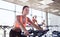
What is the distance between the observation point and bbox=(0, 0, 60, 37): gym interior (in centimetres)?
247

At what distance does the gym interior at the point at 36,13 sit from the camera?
247cm

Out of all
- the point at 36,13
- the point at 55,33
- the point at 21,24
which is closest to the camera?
the point at 21,24

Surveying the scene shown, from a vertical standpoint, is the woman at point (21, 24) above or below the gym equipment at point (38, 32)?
above

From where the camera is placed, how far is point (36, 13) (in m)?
2.94

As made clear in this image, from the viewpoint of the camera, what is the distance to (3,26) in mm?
2441

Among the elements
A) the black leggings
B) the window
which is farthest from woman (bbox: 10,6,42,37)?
the window

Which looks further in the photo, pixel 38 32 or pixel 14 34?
pixel 38 32

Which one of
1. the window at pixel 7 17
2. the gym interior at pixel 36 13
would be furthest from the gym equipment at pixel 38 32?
the window at pixel 7 17

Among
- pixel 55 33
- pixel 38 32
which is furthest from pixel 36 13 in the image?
pixel 55 33

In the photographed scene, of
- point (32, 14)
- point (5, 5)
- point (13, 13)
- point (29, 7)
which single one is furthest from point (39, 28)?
point (5, 5)

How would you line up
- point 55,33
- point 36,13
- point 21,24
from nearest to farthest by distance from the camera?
point 21,24 → point 36,13 → point 55,33

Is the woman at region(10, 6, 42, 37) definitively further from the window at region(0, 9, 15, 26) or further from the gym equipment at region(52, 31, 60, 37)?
the gym equipment at region(52, 31, 60, 37)

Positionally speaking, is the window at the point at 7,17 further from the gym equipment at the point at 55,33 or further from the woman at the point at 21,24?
the gym equipment at the point at 55,33

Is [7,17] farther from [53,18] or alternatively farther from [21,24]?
[53,18]
